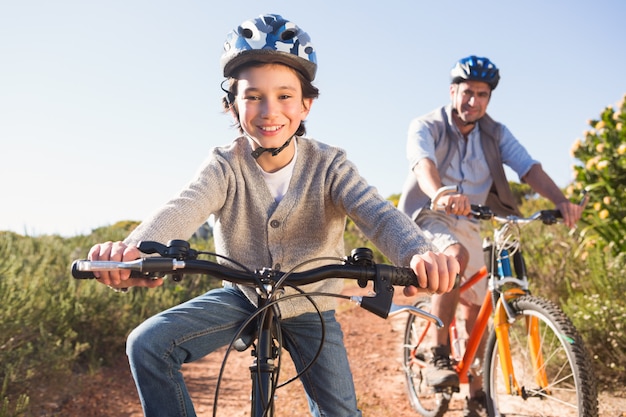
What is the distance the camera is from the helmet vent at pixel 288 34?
2711 mm

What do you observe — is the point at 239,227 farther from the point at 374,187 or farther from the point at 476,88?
the point at 476,88

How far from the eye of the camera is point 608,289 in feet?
18.1

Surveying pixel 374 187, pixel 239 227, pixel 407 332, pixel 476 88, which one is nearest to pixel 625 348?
pixel 407 332

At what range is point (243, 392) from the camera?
555 centimetres

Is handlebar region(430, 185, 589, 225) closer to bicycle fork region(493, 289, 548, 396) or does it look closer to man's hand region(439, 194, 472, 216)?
man's hand region(439, 194, 472, 216)

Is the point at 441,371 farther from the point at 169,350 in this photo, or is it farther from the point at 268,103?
the point at 169,350

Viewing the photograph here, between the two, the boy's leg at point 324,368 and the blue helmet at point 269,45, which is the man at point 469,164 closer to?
the blue helmet at point 269,45

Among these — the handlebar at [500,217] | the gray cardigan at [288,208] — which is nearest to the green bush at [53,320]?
the gray cardigan at [288,208]

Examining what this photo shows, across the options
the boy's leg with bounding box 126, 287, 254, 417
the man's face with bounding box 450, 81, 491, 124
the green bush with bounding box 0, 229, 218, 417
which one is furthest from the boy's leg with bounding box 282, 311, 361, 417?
the man's face with bounding box 450, 81, 491, 124

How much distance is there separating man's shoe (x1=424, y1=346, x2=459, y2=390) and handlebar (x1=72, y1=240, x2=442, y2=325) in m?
2.58

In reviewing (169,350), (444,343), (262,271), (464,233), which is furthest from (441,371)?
(262,271)

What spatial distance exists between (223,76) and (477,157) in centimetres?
236

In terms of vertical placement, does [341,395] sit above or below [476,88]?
below

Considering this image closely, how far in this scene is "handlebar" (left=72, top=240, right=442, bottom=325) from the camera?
173cm
